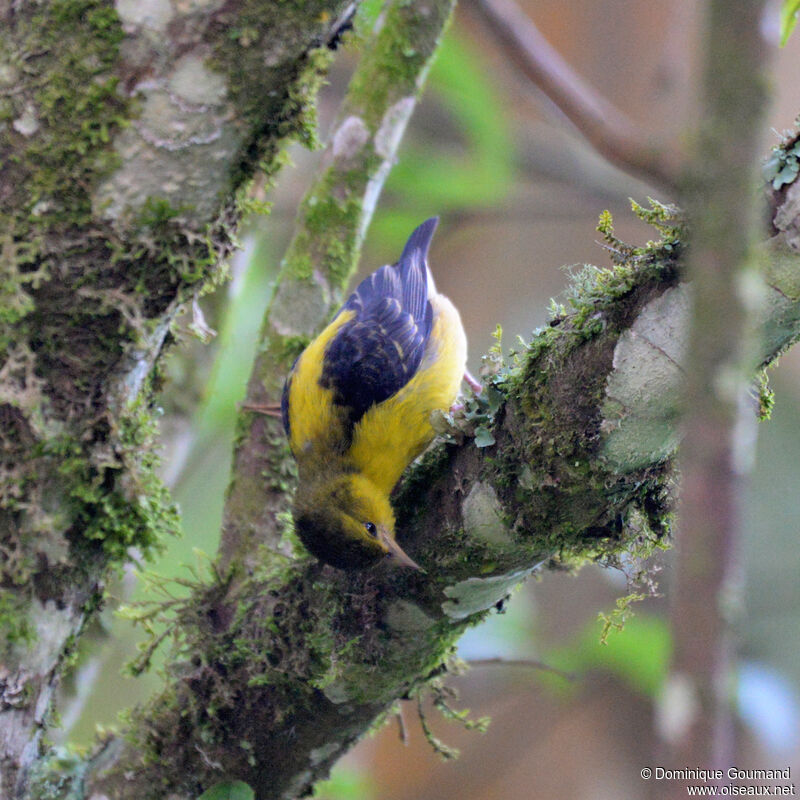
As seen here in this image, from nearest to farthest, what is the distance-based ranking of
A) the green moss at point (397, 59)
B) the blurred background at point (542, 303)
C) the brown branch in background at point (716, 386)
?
1. the brown branch in background at point (716, 386)
2. the green moss at point (397, 59)
3. the blurred background at point (542, 303)

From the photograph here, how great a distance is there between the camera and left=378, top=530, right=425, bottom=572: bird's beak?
259 cm

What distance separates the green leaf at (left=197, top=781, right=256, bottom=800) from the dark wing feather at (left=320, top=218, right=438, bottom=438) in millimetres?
1659

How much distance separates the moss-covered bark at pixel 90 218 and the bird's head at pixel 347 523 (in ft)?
2.28

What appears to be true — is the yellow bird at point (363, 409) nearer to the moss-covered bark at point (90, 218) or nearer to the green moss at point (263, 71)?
the moss-covered bark at point (90, 218)

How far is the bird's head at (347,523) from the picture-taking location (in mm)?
2869

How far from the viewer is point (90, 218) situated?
2627 millimetres

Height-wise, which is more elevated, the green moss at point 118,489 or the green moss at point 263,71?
the green moss at point 263,71

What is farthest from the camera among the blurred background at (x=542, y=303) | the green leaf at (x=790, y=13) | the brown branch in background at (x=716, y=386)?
the blurred background at (x=542, y=303)

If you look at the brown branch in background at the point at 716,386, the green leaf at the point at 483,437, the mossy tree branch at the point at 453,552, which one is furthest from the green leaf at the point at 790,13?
the brown branch in background at the point at 716,386

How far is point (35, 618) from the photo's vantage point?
106 inches

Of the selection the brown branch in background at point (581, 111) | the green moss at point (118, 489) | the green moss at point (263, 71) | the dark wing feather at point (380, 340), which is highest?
the green moss at point (263, 71)

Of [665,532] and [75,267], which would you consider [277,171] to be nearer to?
[75,267]

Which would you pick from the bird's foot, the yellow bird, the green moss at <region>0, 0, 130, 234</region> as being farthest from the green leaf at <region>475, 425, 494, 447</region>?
the bird's foot

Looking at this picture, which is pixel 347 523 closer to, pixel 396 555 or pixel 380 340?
pixel 396 555
